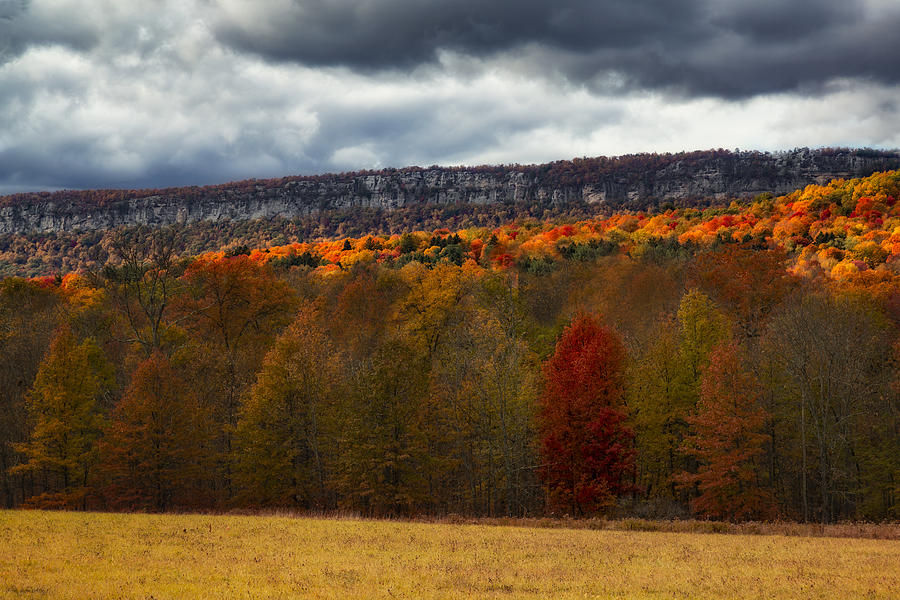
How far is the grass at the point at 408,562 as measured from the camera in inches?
739

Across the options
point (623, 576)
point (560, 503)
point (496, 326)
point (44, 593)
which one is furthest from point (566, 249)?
point (44, 593)

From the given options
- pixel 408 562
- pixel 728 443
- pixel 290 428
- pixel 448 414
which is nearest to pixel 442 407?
pixel 448 414

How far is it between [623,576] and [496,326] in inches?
1362

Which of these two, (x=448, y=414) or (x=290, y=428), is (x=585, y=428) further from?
(x=290, y=428)

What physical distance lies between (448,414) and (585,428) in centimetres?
952

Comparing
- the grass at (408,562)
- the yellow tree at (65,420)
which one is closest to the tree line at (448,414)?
the yellow tree at (65,420)

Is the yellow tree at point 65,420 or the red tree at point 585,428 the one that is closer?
the yellow tree at point 65,420

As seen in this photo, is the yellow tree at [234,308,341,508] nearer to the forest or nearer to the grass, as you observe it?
the forest

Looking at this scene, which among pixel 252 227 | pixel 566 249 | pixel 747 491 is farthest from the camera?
pixel 252 227

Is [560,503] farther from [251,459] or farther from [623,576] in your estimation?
[623,576]

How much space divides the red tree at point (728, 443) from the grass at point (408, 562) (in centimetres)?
1053

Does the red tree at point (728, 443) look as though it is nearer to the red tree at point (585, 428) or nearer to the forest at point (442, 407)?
the forest at point (442, 407)

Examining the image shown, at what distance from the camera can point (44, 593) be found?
1692 cm

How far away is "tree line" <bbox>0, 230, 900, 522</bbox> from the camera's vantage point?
140 feet
